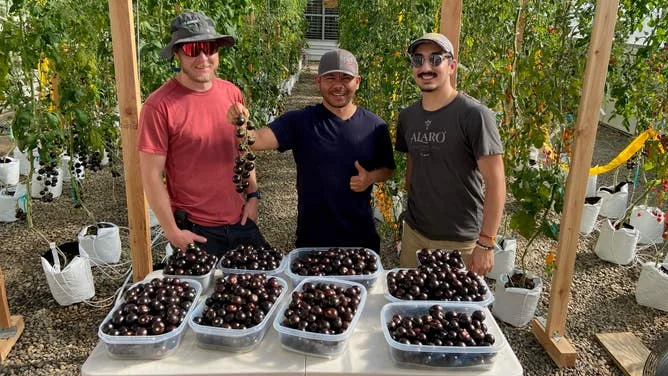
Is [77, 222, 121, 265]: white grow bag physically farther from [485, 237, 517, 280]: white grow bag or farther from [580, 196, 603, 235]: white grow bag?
[580, 196, 603, 235]: white grow bag

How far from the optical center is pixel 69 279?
3.46 metres

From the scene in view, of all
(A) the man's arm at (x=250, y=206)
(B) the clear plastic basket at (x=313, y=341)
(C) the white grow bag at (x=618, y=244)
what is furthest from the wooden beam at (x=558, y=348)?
(A) the man's arm at (x=250, y=206)

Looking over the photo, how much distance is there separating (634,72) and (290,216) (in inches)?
150

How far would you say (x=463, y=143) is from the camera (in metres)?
2.33

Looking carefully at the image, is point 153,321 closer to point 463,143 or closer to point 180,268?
point 180,268

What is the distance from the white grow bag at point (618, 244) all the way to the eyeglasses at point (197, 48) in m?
4.02

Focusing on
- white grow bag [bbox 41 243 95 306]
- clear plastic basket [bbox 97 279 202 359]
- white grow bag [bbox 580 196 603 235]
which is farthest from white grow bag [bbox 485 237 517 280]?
white grow bag [bbox 41 243 95 306]

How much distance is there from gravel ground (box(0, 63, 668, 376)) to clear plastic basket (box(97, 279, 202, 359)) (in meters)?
1.70

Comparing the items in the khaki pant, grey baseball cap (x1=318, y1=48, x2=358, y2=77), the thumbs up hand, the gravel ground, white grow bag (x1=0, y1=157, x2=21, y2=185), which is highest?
grey baseball cap (x1=318, y1=48, x2=358, y2=77)

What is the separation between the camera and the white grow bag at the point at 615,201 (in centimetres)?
533

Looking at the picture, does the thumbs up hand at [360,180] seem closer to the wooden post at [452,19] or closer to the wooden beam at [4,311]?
the wooden post at [452,19]

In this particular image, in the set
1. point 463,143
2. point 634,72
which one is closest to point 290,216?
point 463,143

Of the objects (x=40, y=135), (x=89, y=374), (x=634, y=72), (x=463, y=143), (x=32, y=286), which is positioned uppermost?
(x=634, y=72)

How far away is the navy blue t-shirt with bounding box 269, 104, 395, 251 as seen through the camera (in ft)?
8.13
